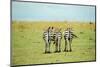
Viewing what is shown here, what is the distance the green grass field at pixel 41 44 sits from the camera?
93.5 inches

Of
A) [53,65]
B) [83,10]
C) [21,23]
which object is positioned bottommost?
[53,65]

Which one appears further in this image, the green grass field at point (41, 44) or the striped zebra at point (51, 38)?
the striped zebra at point (51, 38)

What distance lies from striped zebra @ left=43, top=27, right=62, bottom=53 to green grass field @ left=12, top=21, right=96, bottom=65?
4 cm

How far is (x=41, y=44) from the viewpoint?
248 centimetres

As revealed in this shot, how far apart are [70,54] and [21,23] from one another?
710 mm

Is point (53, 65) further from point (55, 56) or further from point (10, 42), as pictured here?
point (10, 42)

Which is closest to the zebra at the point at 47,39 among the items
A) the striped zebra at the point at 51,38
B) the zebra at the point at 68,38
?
the striped zebra at the point at 51,38

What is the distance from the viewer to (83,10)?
2703 millimetres

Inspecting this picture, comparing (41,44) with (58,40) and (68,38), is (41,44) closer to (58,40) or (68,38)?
(58,40)

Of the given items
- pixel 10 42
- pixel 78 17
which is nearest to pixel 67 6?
pixel 78 17

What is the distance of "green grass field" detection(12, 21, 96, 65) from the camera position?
7.79 ft

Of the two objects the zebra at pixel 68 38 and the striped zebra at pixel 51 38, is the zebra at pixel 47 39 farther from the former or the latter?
the zebra at pixel 68 38

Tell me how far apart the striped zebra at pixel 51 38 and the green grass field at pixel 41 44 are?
0.13ft

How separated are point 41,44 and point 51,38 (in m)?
0.14
